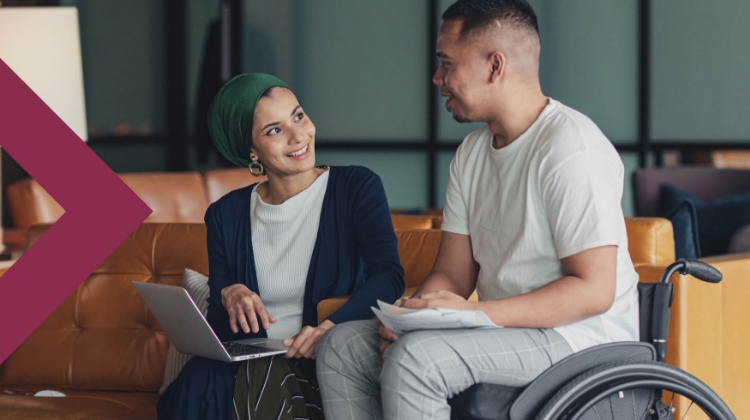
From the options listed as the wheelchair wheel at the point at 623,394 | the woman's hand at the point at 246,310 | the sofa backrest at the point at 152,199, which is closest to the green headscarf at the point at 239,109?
the woman's hand at the point at 246,310

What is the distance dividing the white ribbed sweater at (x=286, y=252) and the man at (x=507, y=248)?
1.12 ft

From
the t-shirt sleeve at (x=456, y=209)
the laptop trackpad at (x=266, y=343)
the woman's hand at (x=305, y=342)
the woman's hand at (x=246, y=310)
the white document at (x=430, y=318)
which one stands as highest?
the t-shirt sleeve at (x=456, y=209)

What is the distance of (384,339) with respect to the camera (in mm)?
1709

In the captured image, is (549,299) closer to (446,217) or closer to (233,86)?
(446,217)

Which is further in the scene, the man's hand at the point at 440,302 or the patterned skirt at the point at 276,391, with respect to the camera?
the patterned skirt at the point at 276,391

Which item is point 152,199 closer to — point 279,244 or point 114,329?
point 114,329

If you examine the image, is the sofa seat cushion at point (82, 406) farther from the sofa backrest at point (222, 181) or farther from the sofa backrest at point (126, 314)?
the sofa backrest at point (222, 181)

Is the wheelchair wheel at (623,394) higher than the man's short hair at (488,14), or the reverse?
the man's short hair at (488,14)

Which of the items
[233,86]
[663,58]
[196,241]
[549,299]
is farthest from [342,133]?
[549,299]

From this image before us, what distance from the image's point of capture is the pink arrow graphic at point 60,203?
6.88ft

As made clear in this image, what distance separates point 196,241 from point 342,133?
399 cm

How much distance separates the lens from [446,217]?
1.92m

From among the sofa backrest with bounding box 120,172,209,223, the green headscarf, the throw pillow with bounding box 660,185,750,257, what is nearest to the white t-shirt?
the green headscarf

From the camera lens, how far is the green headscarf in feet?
6.96
